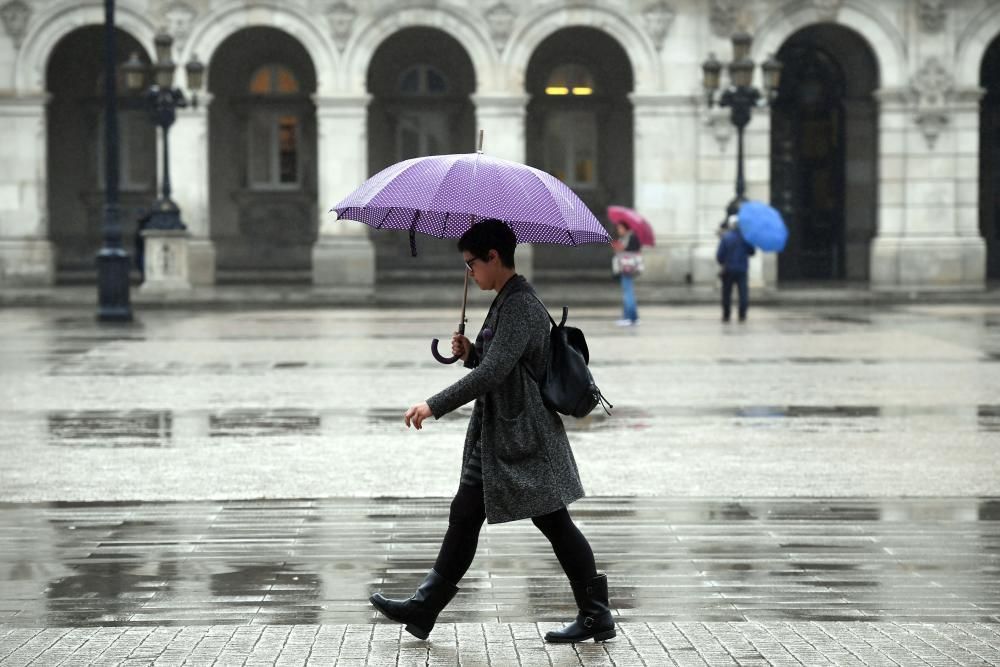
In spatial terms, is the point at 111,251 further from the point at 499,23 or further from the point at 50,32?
the point at 499,23

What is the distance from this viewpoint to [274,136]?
4144 cm

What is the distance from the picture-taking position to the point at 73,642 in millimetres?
6754

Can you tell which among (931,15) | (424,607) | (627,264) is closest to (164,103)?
(627,264)

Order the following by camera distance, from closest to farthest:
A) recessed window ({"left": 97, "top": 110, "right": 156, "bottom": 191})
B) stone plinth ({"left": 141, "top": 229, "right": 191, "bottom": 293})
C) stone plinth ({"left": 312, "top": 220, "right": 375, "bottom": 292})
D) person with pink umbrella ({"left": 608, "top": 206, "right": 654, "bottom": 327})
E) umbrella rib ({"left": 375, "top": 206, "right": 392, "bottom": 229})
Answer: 1. umbrella rib ({"left": 375, "top": 206, "right": 392, "bottom": 229})
2. person with pink umbrella ({"left": 608, "top": 206, "right": 654, "bottom": 327})
3. stone plinth ({"left": 141, "top": 229, "right": 191, "bottom": 293})
4. stone plinth ({"left": 312, "top": 220, "right": 375, "bottom": 292})
5. recessed window ({"left": 97, "top": 110, "right": 156, "bottom": 191})

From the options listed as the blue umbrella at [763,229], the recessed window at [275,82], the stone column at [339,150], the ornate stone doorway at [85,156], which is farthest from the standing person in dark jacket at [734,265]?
the ornate stone doorway at [85,156]

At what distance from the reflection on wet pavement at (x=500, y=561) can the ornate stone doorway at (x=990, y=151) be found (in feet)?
102

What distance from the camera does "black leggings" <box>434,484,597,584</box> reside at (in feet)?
22.5

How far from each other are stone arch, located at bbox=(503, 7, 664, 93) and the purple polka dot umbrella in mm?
29515

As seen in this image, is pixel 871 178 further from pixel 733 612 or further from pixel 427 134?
pixel 733 612

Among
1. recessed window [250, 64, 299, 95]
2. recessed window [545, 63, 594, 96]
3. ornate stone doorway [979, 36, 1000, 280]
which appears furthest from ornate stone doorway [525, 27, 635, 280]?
ornate stone doorway [979, 36, 1000, 280]

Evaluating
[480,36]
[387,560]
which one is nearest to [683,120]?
[480,36]

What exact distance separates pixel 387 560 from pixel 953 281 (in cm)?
2918

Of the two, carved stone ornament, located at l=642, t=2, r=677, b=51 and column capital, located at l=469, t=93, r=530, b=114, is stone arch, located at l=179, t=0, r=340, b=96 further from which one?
carved stone ornament, located at l=642, t=2, r=677, b=51

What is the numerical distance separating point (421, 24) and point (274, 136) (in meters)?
6.30
